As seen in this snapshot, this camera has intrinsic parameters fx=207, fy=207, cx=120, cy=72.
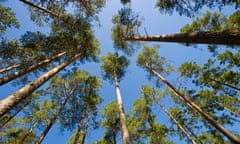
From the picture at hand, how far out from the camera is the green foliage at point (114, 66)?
Answer: 17578 millimetres

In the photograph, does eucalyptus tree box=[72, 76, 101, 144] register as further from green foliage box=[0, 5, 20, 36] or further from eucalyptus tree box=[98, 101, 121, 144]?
green foliage box=[0, 5, 20, 36]

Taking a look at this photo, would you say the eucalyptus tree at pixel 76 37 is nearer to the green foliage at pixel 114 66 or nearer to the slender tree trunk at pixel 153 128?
the green foliage at pixel 114 66

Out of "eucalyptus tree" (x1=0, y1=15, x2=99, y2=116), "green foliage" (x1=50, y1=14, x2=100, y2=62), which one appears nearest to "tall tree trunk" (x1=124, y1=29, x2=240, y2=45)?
"eucalyptus tree" (x1=0, y1=15, x2=99, y2=116)

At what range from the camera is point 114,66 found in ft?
57.8

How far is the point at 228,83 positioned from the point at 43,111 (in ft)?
46.3

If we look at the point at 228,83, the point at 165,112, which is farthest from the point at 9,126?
the point at 228,83

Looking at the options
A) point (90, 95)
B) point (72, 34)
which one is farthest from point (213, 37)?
point (90, 95)

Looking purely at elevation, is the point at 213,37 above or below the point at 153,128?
above

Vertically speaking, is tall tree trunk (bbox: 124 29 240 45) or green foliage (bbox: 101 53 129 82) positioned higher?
tall tree trunk (bbox: 124 29 240 45)

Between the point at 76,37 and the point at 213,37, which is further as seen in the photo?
the point at 76,37

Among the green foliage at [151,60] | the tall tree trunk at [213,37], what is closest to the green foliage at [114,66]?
the green foliage at [151,60]

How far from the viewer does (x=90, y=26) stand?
13305 millimetres

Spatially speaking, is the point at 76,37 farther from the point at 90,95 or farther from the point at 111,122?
the point at 111,122

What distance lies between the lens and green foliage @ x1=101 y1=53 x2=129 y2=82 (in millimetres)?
17578
